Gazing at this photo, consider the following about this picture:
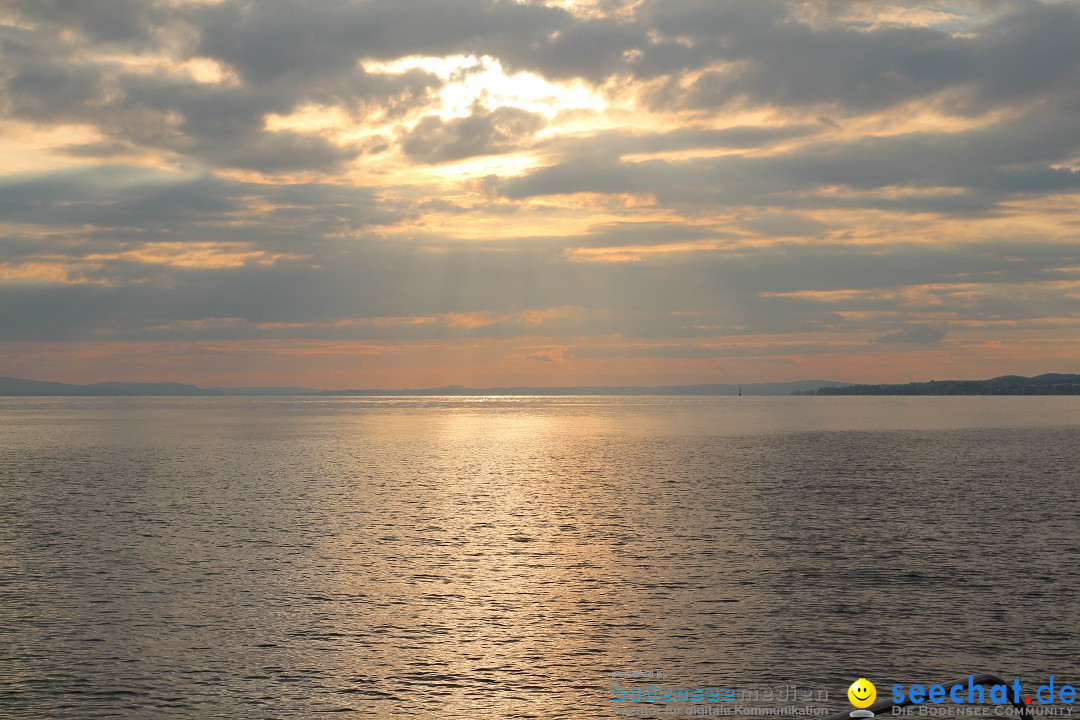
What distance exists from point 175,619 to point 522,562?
1804cm

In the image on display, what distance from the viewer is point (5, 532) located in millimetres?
58062

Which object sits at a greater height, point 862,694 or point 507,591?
point 862,694

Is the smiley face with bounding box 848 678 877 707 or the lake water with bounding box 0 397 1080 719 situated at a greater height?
the smiley face with bounding box 848 678 877 707

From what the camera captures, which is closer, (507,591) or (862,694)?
(862,694)

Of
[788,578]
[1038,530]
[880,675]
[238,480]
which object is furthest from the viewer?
[238,480]

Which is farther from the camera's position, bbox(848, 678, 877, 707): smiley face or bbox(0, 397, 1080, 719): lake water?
bbox(0, 397, 1080, 719): lake water

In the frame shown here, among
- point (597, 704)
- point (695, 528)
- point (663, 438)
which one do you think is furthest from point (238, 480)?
point (663, 438)

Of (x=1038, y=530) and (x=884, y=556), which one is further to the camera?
(x=1038, y=530)

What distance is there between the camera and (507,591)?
41781mm

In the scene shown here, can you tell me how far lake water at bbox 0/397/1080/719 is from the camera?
29688 mm

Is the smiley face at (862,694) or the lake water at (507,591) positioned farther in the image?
the lake water at (507,591)

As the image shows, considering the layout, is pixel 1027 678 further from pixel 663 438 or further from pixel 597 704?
pixel 663 438

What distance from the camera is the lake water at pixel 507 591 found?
29.7 metres

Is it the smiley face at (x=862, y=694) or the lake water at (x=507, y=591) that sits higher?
the smiley face at (x=862, y=694)
